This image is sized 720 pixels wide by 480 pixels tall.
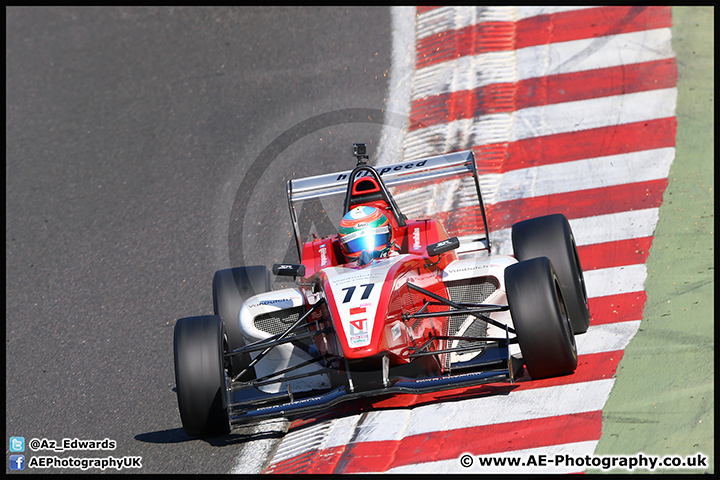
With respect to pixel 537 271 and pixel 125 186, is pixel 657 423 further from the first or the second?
pixel 125 186

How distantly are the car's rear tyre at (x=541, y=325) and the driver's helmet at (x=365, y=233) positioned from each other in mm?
1315

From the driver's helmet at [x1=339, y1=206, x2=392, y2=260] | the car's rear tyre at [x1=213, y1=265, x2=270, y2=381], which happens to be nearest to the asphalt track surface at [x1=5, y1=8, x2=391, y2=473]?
the car's rear tyre at [x1=213, y1=265, x2=270, y2=381]

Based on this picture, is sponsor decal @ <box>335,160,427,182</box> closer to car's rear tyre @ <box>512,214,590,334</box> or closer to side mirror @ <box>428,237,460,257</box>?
car's rear tyre @ <box>512,214,590,334</box>

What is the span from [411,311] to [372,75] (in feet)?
21.7

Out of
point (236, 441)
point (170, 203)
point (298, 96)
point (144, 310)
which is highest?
point (298, 96)

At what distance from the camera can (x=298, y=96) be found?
12734 mm

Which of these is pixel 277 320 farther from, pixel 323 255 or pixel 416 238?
pixel 416 238

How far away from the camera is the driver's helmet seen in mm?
7098

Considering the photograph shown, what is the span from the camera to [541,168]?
1019 centimetres

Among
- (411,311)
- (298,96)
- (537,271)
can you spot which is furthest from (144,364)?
(298,96)

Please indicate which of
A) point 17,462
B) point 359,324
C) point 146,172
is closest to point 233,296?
point 359,324

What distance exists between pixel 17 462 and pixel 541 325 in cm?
420

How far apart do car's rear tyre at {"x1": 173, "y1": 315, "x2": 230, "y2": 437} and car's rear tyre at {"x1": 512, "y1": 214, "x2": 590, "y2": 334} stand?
2.72 m


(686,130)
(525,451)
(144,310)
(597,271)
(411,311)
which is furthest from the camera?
(686,130)
